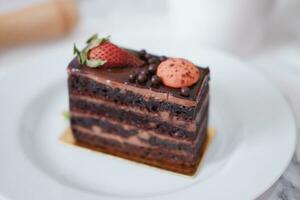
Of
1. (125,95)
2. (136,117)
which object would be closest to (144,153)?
(136,117)

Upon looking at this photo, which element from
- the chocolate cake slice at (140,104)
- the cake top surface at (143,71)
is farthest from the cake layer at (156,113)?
the cake top surface at (143,71)

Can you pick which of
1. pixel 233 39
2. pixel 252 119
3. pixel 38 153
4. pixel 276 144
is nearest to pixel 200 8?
pixel 233 39

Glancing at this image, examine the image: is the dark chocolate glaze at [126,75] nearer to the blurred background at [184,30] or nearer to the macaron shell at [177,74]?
the macaron shell at [177,74]

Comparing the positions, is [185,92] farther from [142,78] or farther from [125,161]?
[125,161]

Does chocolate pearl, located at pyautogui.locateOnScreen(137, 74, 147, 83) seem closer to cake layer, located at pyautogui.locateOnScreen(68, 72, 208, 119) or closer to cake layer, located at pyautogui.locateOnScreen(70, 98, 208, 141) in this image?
cake layer, located at pyautogui.locateOnScreen(68, 72, 208, 119)

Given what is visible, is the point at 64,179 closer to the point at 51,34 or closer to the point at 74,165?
the point at 74,165

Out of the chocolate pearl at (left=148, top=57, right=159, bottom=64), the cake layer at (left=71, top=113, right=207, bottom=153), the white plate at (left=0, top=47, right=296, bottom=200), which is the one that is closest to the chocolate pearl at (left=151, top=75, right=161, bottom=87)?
the chocolate pearl at (left=148, top=57, right=159, bottom=64)
